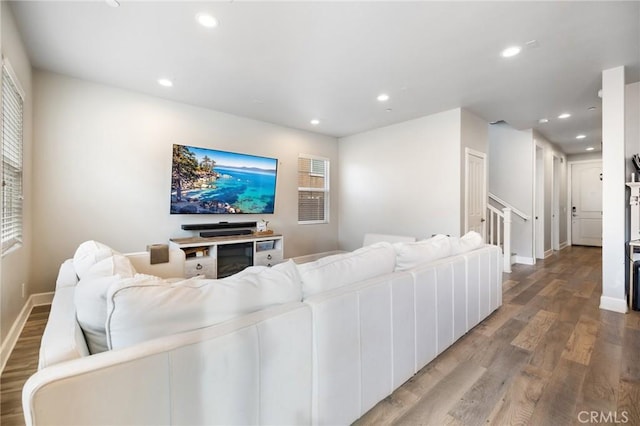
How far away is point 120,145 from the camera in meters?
3.50

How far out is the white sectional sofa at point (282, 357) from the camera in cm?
74

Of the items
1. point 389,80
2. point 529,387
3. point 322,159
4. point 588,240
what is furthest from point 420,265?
point 588,240

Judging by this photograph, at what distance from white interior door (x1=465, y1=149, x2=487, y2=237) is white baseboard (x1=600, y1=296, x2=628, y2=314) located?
5.36 ft

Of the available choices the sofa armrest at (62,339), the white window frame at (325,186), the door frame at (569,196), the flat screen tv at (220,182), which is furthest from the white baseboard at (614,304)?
the door frame at (569,196)

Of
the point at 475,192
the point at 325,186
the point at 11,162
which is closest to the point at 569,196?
the point at 475,192

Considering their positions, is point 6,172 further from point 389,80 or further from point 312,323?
point 389,80

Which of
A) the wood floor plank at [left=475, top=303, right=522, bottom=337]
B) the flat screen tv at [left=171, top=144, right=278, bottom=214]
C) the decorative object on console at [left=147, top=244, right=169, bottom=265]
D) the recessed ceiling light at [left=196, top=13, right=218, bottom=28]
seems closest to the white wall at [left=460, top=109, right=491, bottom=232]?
the wood floor plank at [left=475, top=303, right=522, bottom=337]

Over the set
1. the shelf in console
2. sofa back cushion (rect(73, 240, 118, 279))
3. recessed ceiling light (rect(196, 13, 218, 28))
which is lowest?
the shelf in console

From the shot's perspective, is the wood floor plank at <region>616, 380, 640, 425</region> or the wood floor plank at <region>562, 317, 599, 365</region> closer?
the wood floor plank at <region>616, 380, 640, 425</region>

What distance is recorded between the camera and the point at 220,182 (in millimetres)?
4215

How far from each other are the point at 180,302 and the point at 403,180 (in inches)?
176

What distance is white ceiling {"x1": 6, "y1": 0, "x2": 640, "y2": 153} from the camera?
212cm

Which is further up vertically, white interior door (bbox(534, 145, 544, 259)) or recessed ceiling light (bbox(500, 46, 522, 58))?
recessed ceiling light (bbox(500, 46, 522, 58))

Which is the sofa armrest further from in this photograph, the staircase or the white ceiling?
the staircase
